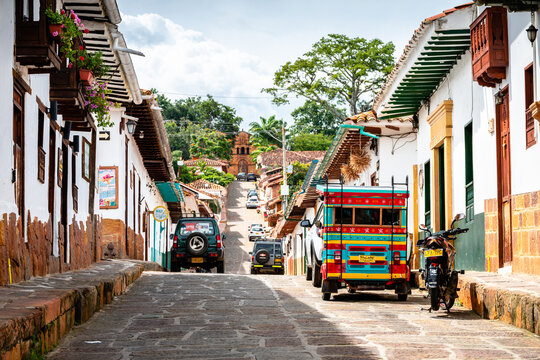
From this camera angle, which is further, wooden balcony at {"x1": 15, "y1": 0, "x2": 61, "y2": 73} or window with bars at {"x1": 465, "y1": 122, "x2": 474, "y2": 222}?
window with bars at {"x1": 465, "y1": 122, "x2": 474, "y2": 222}

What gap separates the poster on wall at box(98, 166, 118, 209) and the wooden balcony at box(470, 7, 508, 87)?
559 inches

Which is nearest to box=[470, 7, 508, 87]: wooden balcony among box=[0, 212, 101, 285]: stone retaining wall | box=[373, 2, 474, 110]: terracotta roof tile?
box=[373, 2, 474, 110]: terracotta roof tile

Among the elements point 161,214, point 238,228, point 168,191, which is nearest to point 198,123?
point 238,228

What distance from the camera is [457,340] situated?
26.6 ft

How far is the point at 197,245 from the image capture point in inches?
998

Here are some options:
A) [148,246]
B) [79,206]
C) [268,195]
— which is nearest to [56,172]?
[79,206]

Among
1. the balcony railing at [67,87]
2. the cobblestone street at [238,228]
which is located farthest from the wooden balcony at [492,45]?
the cobblestone street at [238,228]

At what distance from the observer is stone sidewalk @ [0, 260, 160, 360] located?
5781 millimetres

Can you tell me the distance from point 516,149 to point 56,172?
7.60 meters

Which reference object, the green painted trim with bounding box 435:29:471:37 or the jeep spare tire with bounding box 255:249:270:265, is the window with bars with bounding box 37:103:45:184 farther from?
→ the jeep spare tire with bounding box 255:249:270:265

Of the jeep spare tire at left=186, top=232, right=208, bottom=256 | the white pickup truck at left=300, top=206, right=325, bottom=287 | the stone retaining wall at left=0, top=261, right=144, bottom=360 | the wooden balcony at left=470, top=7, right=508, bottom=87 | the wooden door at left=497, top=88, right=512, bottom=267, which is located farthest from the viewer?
the jeep spare tire at left=186, top=232, right=208, bottom=256

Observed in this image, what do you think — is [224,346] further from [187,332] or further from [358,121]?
[358,121]

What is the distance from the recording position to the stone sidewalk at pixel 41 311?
5.78 metres

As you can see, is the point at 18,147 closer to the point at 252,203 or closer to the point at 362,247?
the point at 362,247
